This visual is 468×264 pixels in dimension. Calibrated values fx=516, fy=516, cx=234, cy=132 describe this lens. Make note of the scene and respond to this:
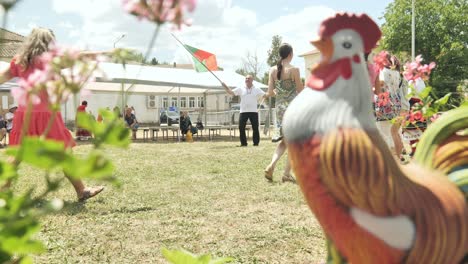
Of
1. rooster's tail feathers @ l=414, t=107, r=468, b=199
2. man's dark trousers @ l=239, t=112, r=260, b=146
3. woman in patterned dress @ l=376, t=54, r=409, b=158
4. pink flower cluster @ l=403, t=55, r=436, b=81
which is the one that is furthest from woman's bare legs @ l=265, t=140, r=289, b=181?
man's dark trousers @ l=239, t=112, r=260, b=146

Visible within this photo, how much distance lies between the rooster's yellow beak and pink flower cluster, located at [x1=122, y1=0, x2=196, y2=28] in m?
0.75

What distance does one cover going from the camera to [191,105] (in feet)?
158

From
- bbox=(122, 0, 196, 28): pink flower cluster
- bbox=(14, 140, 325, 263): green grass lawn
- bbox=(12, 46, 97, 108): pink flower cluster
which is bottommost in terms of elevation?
bbox=(14, 140, 325, 263): green grass lawn

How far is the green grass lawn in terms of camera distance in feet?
10.4

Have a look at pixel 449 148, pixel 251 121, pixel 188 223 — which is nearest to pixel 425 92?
pixel 449 148

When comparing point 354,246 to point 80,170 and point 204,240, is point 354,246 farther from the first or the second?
point 204,240

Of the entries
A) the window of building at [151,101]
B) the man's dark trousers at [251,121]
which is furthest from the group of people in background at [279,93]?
the window of building at [151,101]

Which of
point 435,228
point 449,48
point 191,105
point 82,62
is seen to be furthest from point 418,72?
point 191,105

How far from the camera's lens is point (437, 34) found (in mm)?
37781

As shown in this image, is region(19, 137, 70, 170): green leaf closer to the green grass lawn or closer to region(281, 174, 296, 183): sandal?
the green grass lawn

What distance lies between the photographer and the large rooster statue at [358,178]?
1412 millimetres

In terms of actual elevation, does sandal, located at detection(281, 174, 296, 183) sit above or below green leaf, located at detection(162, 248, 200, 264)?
below

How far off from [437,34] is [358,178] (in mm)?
39865

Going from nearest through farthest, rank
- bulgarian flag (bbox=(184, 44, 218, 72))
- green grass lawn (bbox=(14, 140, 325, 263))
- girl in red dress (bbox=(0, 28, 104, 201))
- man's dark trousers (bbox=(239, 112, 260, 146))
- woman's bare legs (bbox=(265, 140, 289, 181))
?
girl in red dress (bbox=(0, 28, 104, 201)), green grass lawn (bbox=(14, 140, 325, 263)), woman's bare legs (bbox=(265, 140, 289, 181)), man's dark trousers (bbox=(239, 112, 260, 146)), bulgarian flag (bbox=(184, 44, 218, 72))
